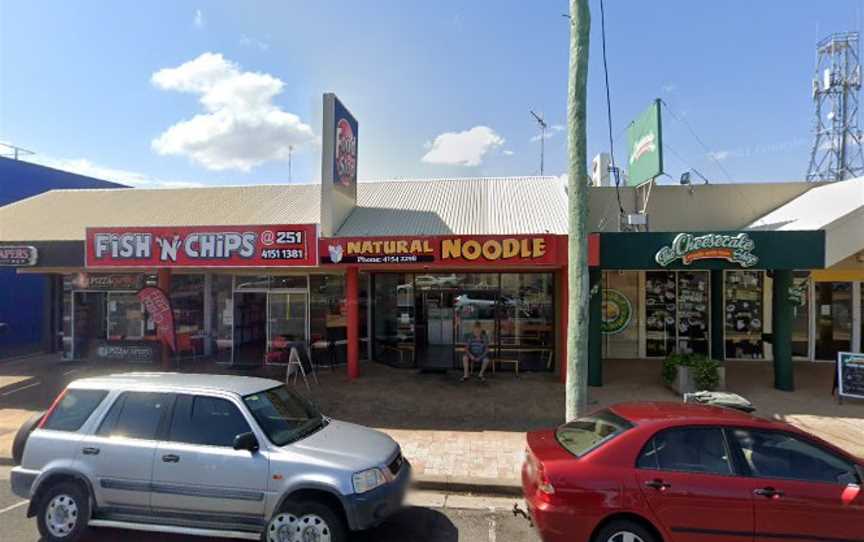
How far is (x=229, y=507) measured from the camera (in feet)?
14.1

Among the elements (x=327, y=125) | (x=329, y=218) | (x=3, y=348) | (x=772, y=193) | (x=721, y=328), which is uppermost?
(x=327, y=125)

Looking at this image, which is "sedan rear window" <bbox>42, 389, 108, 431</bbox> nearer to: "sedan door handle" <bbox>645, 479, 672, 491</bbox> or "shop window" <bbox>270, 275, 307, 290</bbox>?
"sedan door handle" <bbox>645, 479, 672, 491</bbox>

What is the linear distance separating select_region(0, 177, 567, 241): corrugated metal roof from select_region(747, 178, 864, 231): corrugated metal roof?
5.12 metres

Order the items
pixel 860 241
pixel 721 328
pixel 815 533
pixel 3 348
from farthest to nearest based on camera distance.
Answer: pixel 3 348
pixel 721 328
pixel 860 241
pixel 815 533

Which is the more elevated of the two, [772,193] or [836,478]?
[772,193]

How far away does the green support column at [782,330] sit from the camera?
9.92 m

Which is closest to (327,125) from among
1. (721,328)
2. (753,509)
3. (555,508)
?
(555,508)

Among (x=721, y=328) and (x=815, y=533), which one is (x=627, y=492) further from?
(x=721, y=328)

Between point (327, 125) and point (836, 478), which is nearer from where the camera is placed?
point (836, 478)

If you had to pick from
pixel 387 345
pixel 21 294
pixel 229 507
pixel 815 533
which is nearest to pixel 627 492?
pixel 815 533

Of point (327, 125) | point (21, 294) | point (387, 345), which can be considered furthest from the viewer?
point (21, 294)

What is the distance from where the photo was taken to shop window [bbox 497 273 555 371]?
12.6 m

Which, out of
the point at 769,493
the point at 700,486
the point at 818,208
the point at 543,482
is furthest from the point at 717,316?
the point at 543,482

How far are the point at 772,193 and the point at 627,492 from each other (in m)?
13.1
